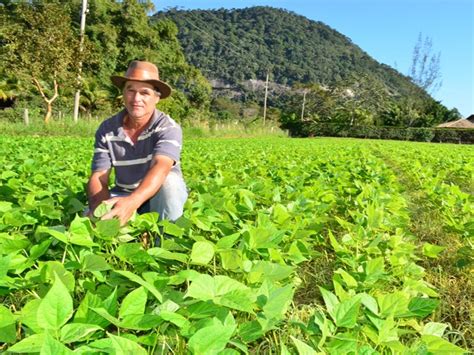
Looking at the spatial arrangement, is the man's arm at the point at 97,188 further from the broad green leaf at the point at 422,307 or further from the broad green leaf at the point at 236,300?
the broad green leaf at the point at 422,307

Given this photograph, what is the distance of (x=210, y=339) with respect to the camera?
3.22 feet

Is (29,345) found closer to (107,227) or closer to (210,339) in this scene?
(210,339)

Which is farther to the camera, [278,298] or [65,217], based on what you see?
[65,217]

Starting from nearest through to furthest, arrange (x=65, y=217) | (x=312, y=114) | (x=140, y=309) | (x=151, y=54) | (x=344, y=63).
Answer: (x=140, y=309), (x=65, y=217), (x=151, y=54), (x=312, y=114), (x=344, y=63)

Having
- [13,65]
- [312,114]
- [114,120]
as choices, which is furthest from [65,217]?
[312,114]

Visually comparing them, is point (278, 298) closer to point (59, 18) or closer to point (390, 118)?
point (59, 18)

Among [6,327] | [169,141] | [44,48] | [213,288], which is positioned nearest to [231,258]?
[213,288]

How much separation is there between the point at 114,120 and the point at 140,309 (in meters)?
1.94

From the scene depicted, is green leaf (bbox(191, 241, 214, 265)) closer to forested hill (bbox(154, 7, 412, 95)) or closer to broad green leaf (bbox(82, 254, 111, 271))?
broad green leaf (bbox(82, 254, 111, 271))

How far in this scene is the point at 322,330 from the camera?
1.21 meters

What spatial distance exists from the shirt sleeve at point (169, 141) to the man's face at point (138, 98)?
0.52 ft

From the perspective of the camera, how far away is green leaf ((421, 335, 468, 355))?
124cm

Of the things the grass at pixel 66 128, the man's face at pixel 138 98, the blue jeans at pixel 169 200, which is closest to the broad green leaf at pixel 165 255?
the blue jeans at pixel 169 200

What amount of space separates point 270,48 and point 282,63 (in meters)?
6.18
